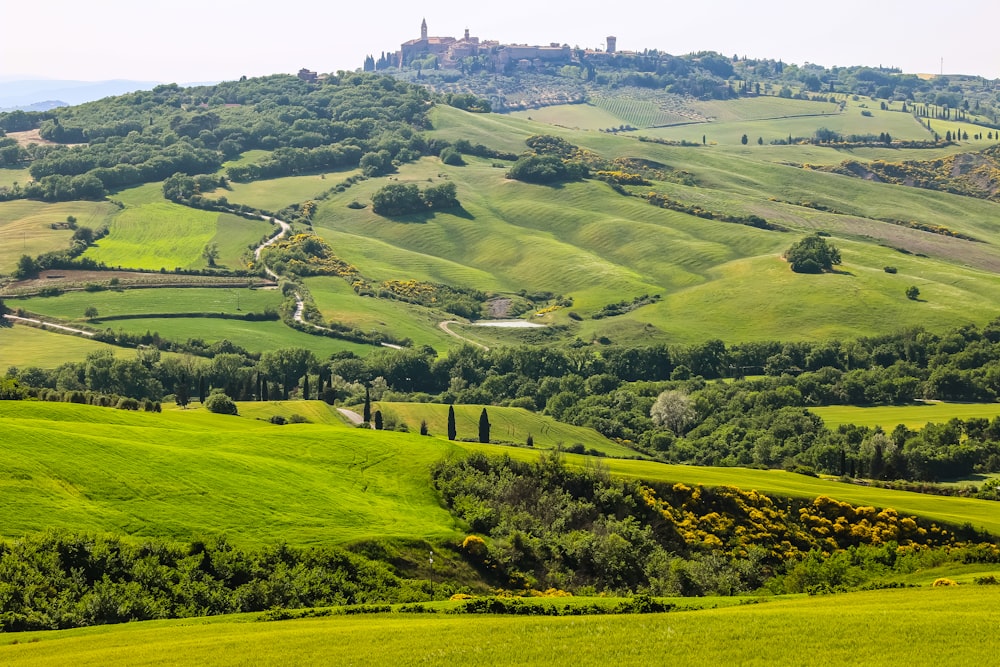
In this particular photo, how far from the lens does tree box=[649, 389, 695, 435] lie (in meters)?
160

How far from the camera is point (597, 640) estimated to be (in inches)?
1559

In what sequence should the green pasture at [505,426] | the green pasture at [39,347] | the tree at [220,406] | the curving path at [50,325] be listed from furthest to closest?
the curving path at [50,325] < the green pasture at [39,347] < the green pasture at [505,426] < the tree at [220,406]

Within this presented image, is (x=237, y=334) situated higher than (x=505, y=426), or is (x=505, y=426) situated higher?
(x=237, y=334)

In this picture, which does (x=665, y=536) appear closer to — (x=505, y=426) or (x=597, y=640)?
(x=597, y=640)

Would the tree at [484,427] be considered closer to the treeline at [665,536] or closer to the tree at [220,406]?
the tree at [220,406]

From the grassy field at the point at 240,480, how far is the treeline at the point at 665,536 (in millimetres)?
2306

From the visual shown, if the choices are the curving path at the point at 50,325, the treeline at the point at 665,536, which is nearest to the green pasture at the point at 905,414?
the treeline at the point at 665,536

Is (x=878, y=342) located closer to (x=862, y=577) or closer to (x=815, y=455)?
(x=815, y=455)

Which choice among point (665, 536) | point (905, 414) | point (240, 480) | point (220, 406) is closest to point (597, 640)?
point (240, 480)

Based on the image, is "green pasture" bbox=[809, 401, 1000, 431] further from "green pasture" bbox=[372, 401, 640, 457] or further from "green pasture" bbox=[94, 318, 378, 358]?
"green pasture" bbox=[94, 318, 378, 358]

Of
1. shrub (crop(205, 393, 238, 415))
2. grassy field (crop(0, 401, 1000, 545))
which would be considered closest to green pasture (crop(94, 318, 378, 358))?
shrub (crop(205, 393, 238, 415))

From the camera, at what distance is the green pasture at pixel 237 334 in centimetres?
18875

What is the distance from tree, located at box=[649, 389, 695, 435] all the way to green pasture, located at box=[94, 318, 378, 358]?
182 ft

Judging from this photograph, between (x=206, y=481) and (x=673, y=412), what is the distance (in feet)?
339
